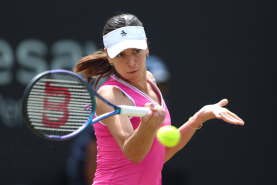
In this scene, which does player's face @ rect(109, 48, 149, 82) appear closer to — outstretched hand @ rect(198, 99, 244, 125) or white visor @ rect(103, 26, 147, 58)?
white visor @ rect(103, 26, 147, 58)

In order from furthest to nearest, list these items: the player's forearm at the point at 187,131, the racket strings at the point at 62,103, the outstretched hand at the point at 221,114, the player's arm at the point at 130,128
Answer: the player's forearm at the point at 187,131, the outstretched hand at the point at 221,114, the racket strings at the point at 62,103, the player's arm at the point at 130,128

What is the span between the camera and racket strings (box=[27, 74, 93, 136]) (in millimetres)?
2512

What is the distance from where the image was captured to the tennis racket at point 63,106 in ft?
7.95

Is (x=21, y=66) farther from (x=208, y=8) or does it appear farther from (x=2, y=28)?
(x=208, y=8)

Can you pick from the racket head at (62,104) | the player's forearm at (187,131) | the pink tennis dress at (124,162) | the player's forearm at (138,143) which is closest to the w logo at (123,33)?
the pink tennis dress at (124,162)

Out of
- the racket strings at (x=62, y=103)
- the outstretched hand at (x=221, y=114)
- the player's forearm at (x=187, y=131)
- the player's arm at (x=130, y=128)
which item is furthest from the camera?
Answer: the player's forearm at (x=187, y=131)

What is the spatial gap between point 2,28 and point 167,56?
1484mm

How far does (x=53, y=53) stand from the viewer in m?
4.53

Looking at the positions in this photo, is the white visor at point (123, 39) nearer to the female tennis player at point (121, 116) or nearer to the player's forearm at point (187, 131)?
the female tennis player at point (121, 116)

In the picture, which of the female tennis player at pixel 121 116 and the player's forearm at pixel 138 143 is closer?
the player's forearm at pixel 138 143

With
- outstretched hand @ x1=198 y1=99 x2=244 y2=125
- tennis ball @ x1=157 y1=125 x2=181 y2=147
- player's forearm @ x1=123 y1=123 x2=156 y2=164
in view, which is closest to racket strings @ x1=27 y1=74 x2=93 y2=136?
player's forearm @ x1=123 y1=123 x2=156 y2=164

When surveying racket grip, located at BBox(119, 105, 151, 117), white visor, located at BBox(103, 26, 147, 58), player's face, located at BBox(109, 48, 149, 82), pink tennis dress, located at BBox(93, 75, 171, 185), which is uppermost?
white visor, located at BBox(103, 26, 147, 58)

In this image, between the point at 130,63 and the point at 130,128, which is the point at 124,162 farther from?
the point at 130,63

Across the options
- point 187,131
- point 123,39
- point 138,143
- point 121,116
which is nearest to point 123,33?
point 123,39
